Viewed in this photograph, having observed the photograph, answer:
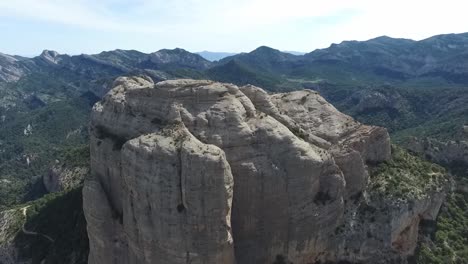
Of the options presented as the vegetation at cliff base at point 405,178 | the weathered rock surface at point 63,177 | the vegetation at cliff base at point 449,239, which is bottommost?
the weathered rock surface at point 63,177

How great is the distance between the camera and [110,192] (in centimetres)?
6244

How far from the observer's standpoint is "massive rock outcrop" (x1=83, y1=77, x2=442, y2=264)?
5044 centimetres

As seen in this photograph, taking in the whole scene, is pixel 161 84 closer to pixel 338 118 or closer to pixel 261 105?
pixel 261 105

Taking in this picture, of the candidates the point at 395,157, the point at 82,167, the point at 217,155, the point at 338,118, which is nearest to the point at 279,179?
the point at 217,155

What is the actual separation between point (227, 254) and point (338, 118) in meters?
28.9

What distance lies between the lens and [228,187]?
5038 centimetres

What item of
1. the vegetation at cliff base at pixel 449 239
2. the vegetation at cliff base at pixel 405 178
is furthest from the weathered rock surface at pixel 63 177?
the vegetation at cliff base at pixel 449 239

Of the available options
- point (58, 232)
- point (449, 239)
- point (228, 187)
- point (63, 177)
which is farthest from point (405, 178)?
point (63, 177)

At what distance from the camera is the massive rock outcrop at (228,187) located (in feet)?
165

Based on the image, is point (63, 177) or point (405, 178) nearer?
point (405, 178)

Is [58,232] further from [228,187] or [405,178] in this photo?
[405,178]

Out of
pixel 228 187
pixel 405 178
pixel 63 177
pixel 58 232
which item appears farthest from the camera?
pixel 63 177

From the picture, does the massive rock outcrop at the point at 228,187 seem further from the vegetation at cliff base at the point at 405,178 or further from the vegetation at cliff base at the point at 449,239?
the vegetation at cliff base at the point at 449,239

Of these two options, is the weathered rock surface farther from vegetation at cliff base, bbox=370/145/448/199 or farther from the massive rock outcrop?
vegetation at cliff base, bbox=370/145/448/199
